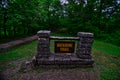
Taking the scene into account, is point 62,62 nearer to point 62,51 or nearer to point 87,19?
point 62,51

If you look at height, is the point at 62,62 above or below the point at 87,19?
below

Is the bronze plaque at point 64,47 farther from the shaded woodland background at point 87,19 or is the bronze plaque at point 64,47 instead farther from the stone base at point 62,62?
the shaded woodland background at point 87,19

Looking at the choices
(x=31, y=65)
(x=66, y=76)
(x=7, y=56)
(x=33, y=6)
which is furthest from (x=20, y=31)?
(x=66, y=76)

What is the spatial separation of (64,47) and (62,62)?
0.79m

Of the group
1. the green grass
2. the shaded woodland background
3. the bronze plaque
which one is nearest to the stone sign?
the bronze plaque

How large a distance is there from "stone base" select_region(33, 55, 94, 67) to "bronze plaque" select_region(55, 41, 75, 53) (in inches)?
14.5

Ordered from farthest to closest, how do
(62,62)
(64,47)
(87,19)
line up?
(87,19)
(64,47)
(62,62)

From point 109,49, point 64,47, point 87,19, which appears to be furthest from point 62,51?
point 87,19

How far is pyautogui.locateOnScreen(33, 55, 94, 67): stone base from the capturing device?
23.4 ft

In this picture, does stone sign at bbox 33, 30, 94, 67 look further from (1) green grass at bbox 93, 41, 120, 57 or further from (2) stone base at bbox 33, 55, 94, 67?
(1) green grass at bbox 93, 41, 120, 57

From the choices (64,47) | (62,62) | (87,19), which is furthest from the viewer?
(87,19)

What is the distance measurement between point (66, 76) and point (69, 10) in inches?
574

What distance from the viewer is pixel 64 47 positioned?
24.7ft

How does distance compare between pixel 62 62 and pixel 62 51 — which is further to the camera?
pixel 62 51
